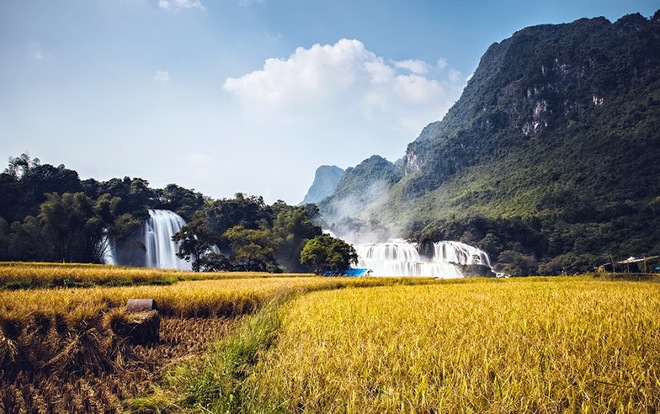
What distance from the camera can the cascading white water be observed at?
44.6 m

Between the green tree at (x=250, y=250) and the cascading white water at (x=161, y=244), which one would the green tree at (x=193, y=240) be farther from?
the cascading white water at (x=161, y=244)

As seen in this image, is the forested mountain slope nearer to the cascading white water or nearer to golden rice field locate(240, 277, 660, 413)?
the cascading white water

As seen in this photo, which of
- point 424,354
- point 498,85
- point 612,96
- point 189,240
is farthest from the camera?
point 498,85

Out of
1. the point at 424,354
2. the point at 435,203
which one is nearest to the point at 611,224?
the point at 435,203

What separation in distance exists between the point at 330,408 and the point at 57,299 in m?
7.02

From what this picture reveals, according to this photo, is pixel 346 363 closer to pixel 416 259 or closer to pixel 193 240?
pixel 193 240

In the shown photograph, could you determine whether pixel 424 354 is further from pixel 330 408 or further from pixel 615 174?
pixel 615 174

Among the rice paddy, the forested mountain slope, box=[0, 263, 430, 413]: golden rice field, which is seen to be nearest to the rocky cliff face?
the forested mountain slope

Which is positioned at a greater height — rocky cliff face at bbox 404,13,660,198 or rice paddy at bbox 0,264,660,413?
rocky cliff face at bbox 404,13,660,198

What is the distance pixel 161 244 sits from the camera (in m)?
45.8

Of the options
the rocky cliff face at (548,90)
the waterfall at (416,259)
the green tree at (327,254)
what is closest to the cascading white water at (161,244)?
the green tree at (327,254)

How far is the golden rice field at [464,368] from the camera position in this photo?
2352mm

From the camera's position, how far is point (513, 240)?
7012 centimetres

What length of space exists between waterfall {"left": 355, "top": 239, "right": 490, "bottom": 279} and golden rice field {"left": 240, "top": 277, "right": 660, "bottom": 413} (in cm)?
4928
